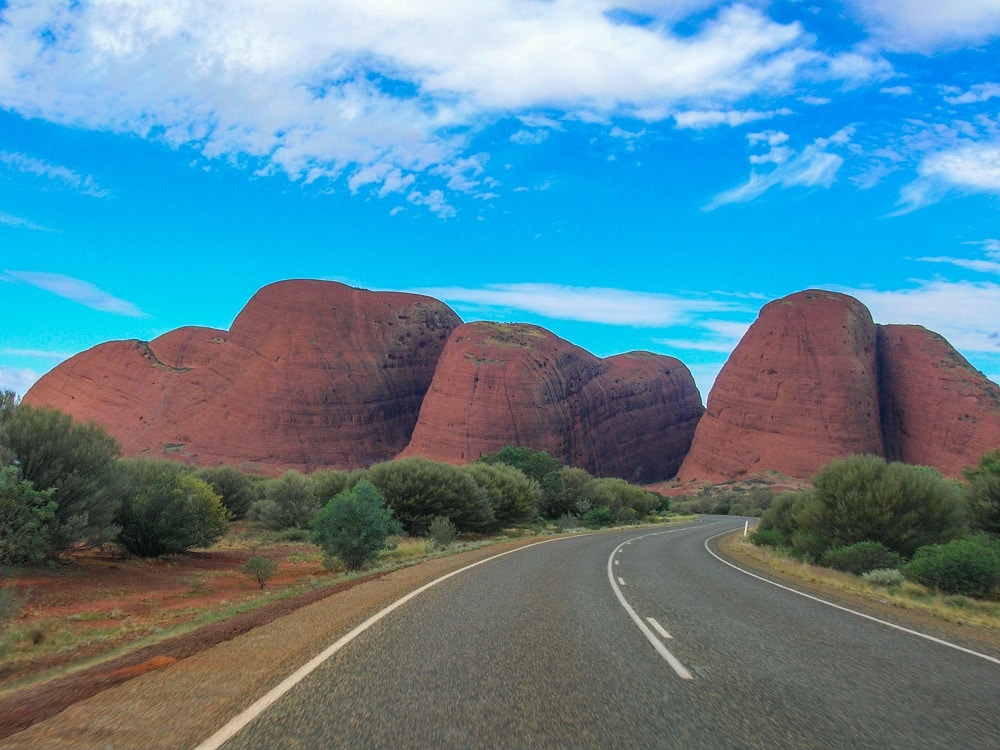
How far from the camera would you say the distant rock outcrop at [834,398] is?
3027 inches

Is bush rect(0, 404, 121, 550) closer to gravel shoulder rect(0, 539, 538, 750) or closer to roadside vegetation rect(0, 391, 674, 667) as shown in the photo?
roadside vegetation rect(0, 391, 674, 667)

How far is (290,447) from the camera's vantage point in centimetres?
7319

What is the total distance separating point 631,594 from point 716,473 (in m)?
76.0

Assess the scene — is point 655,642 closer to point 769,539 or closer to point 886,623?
point 886,623

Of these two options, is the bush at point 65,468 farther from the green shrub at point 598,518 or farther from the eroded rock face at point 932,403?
the eroded rock face at point 932,403

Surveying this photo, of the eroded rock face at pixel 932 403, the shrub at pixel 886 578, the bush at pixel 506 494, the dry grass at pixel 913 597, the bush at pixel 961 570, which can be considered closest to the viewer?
the dry grass at pixel 913 597

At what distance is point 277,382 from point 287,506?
49018 mm

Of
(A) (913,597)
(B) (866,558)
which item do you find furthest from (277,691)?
(B) (866,558)

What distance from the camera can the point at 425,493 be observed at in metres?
29.7

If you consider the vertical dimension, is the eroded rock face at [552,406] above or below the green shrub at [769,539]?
above

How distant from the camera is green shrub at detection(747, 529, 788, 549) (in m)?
27.7

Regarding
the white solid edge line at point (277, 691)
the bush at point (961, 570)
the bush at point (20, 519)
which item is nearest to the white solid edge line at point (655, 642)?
the white solid edge line at point (277, 691)

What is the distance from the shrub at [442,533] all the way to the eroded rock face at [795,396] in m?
60.8

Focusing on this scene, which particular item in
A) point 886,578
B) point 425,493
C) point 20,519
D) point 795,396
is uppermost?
point 795,396
